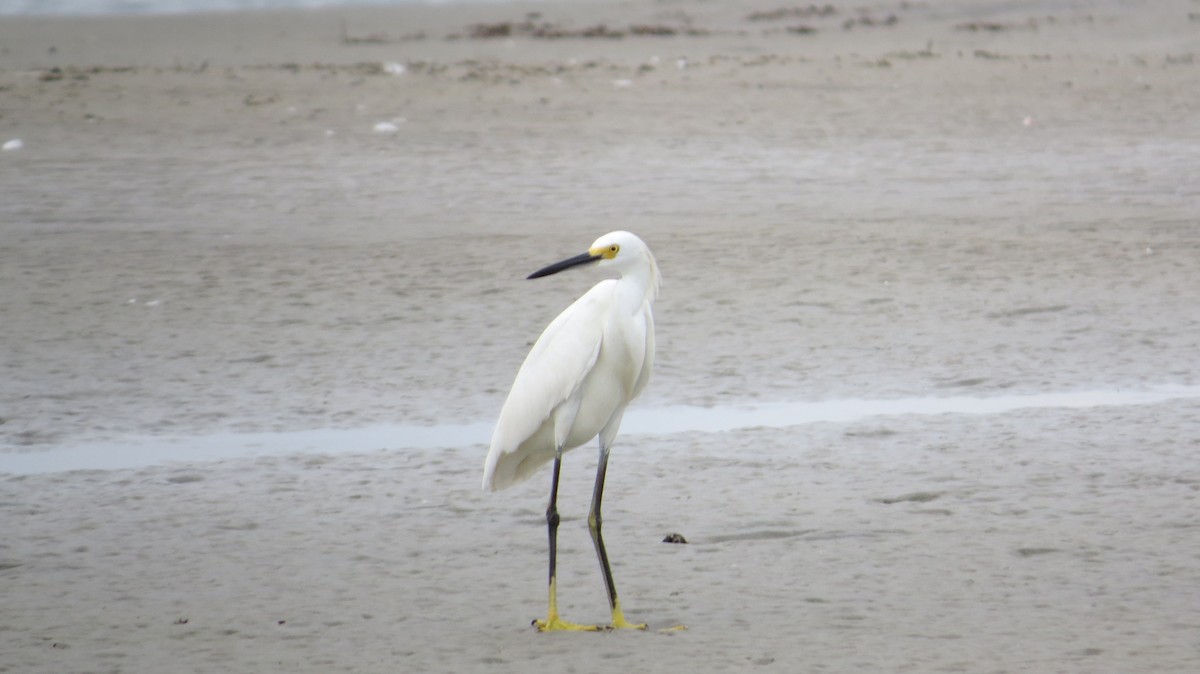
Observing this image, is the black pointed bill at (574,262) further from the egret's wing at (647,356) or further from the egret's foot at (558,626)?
the egret's foot at (558,626)

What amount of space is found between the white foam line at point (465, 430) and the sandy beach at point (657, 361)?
0.13 ft

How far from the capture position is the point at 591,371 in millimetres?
4562

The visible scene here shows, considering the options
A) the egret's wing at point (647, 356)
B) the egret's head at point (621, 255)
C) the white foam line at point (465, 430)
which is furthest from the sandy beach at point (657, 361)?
the egret's head at point (621, 255)

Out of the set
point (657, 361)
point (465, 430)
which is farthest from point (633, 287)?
point (657, 361)

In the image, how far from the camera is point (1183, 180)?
11359 millimetres

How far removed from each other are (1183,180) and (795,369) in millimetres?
5351

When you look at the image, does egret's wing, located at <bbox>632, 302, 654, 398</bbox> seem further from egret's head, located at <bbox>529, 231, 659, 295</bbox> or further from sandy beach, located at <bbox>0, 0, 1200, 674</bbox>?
sandy beach, located at <bbox>0, 0, 1200, 674</bbox>

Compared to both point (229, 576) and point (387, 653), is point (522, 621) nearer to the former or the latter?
point (387, 653)

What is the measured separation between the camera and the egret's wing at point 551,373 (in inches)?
179

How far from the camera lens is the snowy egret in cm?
453

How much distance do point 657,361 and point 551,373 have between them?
2872mm

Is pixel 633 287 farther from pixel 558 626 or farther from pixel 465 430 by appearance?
pixel 465 430

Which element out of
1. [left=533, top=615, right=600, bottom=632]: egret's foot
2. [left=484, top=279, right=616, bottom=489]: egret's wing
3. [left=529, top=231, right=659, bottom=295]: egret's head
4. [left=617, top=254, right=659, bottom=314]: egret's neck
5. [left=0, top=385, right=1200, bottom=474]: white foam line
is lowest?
[left=0, top=385, right=1200, bottom=474]: white foam line

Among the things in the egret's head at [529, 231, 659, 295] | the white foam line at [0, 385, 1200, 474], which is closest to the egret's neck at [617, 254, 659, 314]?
the egret's head at [529, 231, 659, 295]
